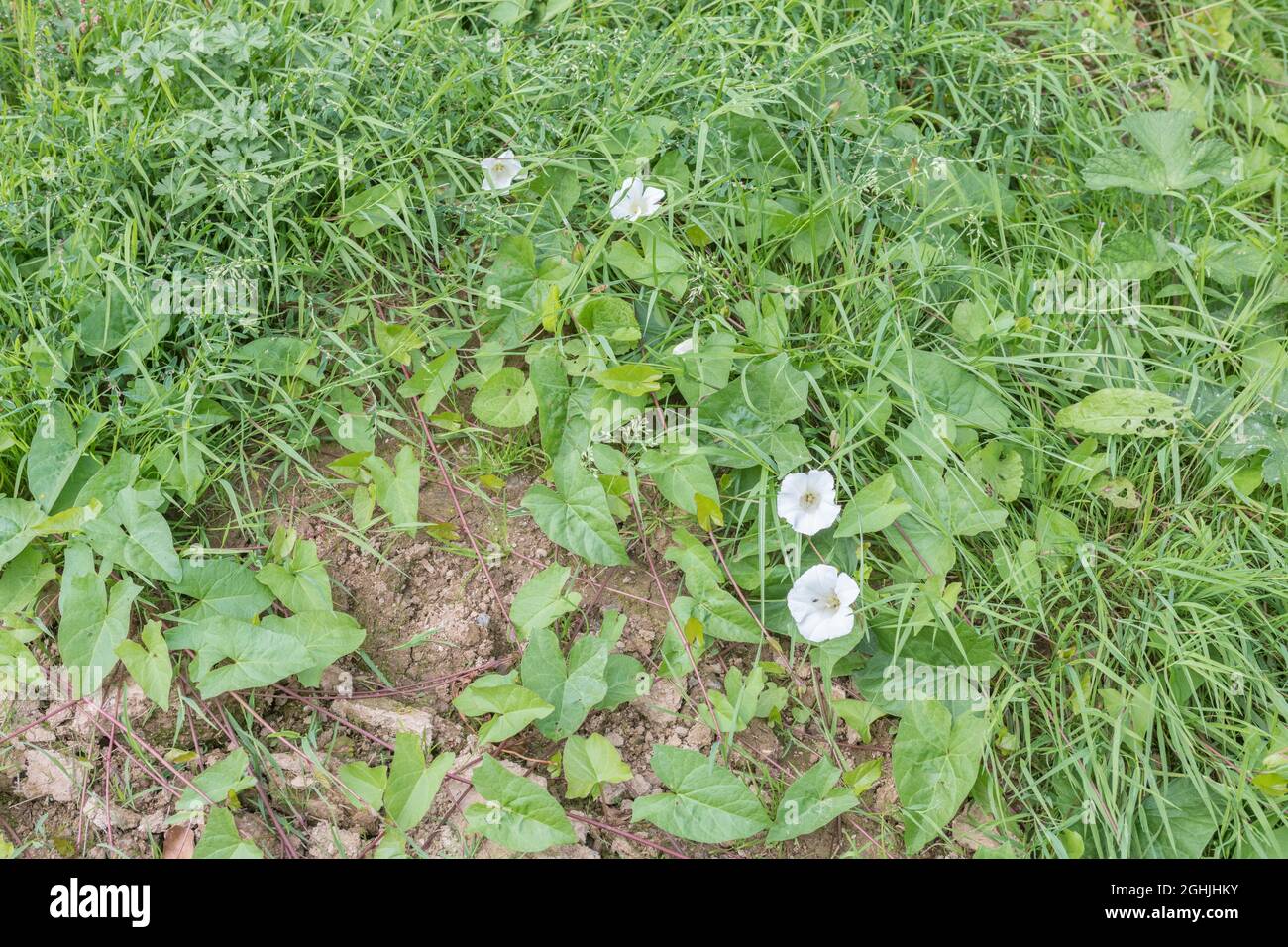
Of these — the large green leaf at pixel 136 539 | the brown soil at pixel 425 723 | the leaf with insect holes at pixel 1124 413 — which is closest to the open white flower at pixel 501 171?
the brown soil at pixel 425 723

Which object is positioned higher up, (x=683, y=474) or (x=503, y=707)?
(x=683, y=474)

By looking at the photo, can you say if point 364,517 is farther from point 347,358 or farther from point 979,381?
point 979,381

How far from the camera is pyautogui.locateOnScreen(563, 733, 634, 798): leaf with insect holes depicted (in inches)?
Answer: 76.9

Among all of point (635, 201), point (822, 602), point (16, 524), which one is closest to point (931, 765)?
point (822, 602)

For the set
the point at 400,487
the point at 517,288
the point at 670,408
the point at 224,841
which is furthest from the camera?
the point at 517,288

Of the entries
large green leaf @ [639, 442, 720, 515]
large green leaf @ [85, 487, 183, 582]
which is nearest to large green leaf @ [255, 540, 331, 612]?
large green leaf @ [85, 487, 183, 582]

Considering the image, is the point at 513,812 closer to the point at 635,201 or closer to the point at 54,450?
the point at 54,450

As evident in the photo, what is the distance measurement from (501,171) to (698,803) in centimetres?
165

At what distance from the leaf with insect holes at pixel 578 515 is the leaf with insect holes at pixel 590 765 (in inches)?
15.6

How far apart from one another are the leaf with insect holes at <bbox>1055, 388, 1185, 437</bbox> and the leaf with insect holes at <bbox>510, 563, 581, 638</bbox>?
1322 mm

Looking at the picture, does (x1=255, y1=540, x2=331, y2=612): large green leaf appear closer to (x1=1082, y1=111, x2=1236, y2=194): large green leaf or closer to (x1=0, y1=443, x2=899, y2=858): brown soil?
(x1=0, y1=443, x2=899, y2=858): brown soil

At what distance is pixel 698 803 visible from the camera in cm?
192

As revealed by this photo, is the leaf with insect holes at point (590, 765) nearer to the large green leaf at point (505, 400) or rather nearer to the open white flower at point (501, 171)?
the large green leaf at point (505, 400)
